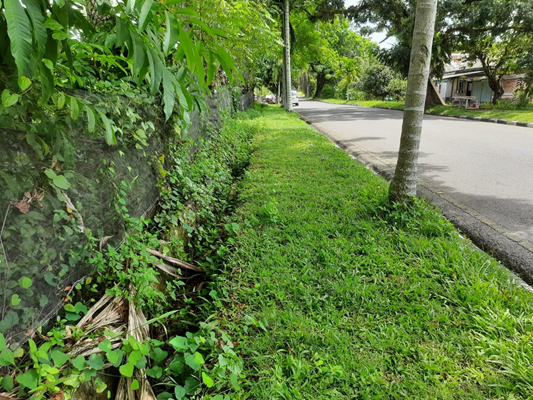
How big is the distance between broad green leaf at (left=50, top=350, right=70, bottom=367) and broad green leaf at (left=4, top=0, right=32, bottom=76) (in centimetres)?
123

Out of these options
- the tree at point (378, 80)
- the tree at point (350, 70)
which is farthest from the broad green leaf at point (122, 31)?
the tree at point (350, 70)

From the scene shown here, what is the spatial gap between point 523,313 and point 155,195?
2991 millimetres

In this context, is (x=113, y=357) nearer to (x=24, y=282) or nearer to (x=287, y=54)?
(x=24, y=282)

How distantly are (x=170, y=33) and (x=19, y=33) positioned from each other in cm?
43

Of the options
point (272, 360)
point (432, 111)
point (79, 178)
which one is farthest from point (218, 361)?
point (432, 111)

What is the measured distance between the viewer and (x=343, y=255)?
288 centimetres

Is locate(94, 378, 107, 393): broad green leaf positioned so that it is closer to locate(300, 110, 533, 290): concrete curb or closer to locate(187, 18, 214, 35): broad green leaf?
locate(187, 18, 214, 35): broad green leaf

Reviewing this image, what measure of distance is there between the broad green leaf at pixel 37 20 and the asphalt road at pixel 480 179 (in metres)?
3.31

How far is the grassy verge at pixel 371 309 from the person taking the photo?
5.74 feet

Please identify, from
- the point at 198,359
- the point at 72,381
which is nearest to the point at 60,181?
the point at 72,381

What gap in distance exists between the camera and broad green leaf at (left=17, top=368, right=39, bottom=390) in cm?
131

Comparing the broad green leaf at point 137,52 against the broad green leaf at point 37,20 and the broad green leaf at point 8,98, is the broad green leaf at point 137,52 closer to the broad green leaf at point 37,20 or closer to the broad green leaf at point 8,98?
the broad green leaf at point 37,20

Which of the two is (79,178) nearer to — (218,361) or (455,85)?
(218,361)

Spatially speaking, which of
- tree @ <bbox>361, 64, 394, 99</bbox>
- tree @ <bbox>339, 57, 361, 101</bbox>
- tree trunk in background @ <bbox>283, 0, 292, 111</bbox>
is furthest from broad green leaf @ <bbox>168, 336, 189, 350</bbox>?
tree @ <bbox>339, 57, 361, 101</bbox>
